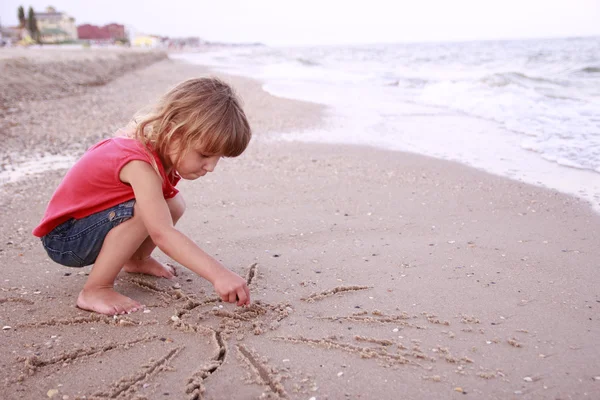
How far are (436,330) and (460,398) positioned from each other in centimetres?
47

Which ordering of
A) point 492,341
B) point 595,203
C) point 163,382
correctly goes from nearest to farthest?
point 163,382 < point 492,341 < point 595,203

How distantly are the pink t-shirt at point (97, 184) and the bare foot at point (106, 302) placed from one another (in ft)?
1.13

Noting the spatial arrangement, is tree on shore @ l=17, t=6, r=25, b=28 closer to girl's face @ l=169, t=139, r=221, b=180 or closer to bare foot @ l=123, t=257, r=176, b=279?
bare foot @ l=123, t=257, r=176, b=279

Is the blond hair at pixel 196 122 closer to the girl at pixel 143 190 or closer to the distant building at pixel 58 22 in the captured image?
the girl at pixel 143 190

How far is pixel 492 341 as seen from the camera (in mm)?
2006

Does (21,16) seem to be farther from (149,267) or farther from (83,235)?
(83,235)

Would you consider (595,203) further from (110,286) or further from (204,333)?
(110,286)

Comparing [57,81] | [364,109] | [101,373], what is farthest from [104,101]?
[101,373]

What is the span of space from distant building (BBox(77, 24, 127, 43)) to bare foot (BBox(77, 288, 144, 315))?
108463mm

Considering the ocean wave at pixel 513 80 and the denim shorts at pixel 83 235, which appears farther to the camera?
the ocean wave at pixel 513 80

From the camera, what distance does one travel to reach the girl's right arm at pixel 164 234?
2.06 m

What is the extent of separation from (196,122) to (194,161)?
0.58ft

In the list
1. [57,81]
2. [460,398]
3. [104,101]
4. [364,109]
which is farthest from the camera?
[57,81]

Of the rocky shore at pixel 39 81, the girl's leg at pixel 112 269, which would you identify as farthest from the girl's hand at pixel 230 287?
the rocky shore at pixel 39 81
